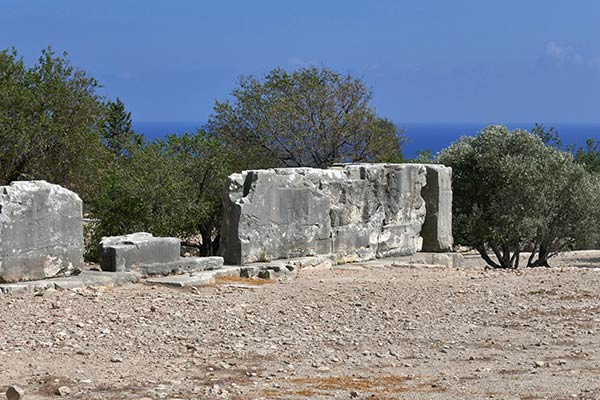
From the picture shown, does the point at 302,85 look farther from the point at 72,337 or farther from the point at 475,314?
the point at 72,337

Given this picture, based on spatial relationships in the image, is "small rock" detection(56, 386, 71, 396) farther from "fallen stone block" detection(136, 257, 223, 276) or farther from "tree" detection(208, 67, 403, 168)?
"tree" detection(208, 67, 403, 168)

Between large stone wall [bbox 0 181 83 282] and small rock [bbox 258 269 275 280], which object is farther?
small rock [bbox 258 269 275 280]

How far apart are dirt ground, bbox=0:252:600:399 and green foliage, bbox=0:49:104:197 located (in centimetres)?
975

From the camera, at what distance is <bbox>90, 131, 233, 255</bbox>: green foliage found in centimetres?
1803

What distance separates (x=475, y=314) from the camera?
10.8m

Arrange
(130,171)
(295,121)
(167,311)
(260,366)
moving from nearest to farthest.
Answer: (260,366), (167,311), (130,171), (295,121)


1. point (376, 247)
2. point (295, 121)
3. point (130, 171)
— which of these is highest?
point (295, 121)

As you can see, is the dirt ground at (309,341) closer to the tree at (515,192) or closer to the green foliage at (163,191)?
the green foliage at (163,191)

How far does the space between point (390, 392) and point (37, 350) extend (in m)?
3.24

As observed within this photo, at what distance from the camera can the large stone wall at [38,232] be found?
37.8 ft

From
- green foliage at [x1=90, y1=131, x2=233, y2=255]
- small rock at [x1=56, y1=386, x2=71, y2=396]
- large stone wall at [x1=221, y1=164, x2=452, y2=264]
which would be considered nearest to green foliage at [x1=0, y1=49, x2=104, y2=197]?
green foliage at [x1=90, y1=131, x2=233, y2=255]

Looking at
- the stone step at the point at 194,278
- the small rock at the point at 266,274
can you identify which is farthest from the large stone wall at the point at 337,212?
the stone step at the point at 194,278

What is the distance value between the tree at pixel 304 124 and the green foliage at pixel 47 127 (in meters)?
4.66

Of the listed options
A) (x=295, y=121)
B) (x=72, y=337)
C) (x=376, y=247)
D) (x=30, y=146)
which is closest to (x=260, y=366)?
(x=72, y=337)
